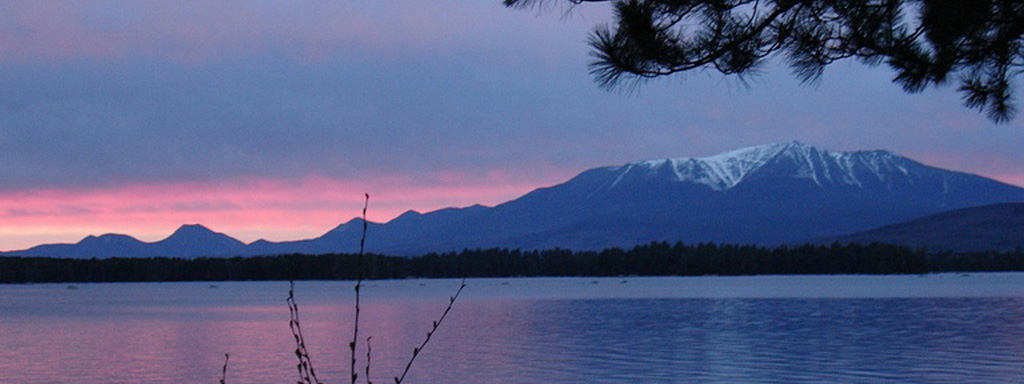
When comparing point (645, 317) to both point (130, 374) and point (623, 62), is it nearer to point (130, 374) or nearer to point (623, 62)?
point (130, 374)

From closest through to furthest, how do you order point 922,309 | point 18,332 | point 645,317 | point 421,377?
point 421,377 → point 18,332 → point 645,317 → point 922,309

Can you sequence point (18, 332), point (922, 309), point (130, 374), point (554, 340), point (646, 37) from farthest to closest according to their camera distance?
1. point (922, 309)
2. point (18, 332)
3. point (554, 340)
4. point (130, 374)
5. point (646, 37)

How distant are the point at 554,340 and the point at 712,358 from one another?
10.6 m

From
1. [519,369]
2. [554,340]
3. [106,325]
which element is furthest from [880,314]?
[106,325]

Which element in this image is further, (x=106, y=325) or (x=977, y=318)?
(x=106, y=325)

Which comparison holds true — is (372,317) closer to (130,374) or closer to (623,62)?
(130,374)

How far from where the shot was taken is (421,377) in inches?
1350

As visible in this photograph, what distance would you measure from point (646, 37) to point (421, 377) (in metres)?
21.9

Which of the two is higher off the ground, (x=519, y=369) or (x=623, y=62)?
(x=623, y=62)

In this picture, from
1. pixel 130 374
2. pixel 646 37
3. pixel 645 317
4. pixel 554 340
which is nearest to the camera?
pixel 646 37

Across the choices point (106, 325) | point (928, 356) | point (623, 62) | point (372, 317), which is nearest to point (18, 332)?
point (106, 325)

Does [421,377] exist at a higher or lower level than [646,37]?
lower

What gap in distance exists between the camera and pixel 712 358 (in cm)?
3866

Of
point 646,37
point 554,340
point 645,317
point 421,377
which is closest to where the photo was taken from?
point 646,37
